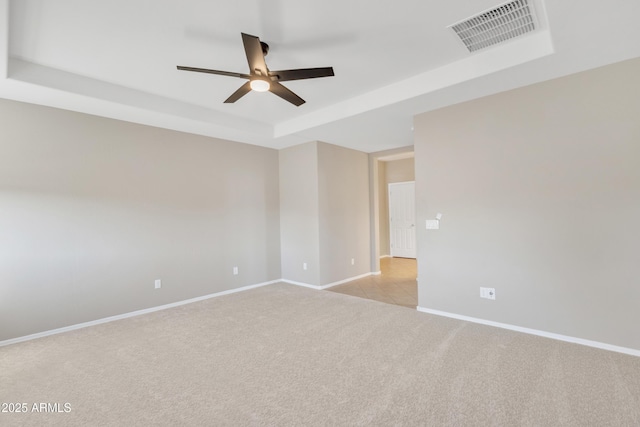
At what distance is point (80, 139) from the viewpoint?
350 centimetres

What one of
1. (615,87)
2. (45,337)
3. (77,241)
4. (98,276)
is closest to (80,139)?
(77,241)

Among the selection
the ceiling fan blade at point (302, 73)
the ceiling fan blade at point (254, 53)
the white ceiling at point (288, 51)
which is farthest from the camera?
the ceiling fan blade at point (302, 73)

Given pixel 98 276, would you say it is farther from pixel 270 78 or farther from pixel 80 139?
pixel 270 78

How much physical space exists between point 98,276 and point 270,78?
3221 millimetres

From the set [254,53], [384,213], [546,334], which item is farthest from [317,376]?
[384,213]

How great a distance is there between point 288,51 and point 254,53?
2.04ft

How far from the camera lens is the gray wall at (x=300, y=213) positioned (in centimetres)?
516

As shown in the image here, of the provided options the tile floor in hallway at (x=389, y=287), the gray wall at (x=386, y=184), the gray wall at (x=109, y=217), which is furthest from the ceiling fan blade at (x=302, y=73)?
the gray wall at (x=386, y=184)

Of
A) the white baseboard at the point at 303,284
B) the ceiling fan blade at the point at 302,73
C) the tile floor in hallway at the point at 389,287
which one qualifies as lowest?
the tile floor in hallway at the point at 389,287

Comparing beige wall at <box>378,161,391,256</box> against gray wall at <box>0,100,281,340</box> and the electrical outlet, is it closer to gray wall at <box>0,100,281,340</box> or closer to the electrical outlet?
gray wall at <box>0,100,281,340</box>

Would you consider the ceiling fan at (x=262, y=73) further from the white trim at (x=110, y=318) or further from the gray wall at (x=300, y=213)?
the white trim at (x=110, y=318)

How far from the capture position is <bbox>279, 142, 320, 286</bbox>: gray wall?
516 centimetres

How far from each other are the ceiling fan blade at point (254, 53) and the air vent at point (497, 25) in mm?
1531

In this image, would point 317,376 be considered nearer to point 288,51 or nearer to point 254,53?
point 254,53
